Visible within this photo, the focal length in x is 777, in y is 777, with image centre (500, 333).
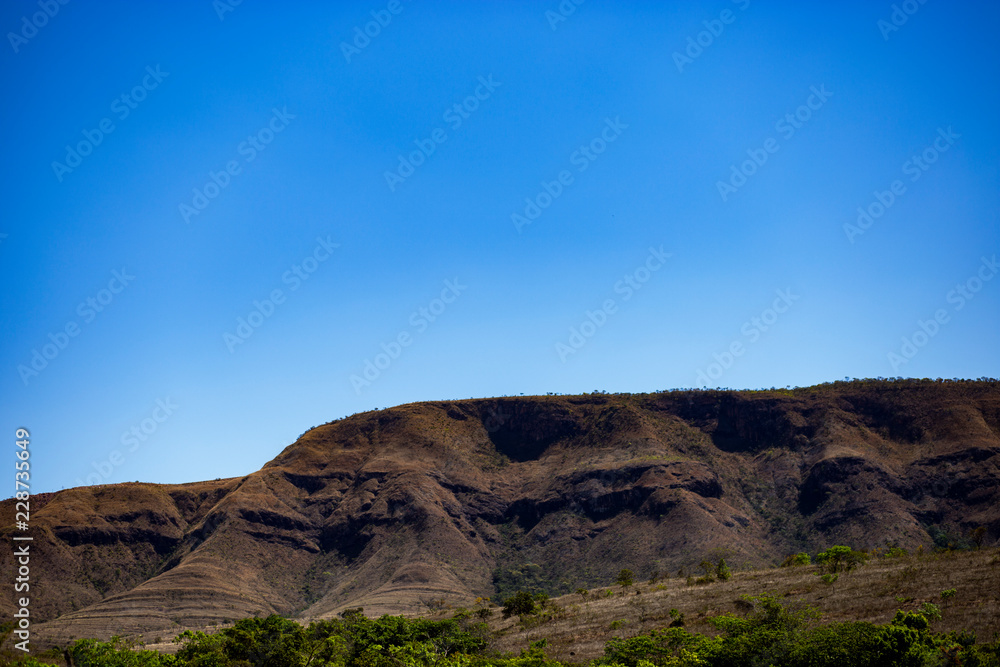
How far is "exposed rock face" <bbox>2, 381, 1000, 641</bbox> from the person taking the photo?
4028 inches

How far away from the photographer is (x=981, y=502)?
348 feet

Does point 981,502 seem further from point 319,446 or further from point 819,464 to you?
point 319,446

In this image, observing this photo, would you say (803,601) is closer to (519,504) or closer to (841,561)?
(841,561)

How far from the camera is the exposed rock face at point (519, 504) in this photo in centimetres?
10231

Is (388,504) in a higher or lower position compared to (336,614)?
higher

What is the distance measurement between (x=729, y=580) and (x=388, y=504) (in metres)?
69.9

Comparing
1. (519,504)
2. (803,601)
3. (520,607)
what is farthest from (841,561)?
(519,504)

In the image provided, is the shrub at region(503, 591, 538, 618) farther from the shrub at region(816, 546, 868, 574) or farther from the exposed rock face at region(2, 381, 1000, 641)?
the exposed rock face at region(2, 381, 1000, 641)

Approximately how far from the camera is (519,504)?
433 feet

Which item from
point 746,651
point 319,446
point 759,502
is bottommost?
point 746,651

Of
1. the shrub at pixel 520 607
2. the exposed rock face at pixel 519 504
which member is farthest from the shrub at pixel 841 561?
the exposed rock face at pixel 519 504

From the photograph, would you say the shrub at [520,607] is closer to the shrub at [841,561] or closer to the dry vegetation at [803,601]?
the dry vegetation at [803,601]

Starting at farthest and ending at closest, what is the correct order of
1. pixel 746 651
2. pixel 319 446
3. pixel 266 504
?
pixel 319 446, pixel 266 504, pixel 746 651

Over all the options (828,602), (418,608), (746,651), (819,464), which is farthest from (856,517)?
(746,651)
